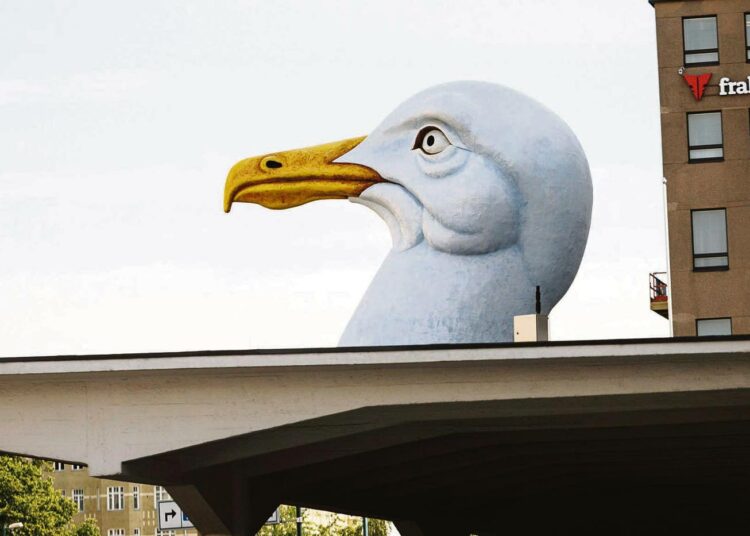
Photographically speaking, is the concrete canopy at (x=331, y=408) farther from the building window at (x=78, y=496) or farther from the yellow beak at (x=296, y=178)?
the building window at (x=78, y=496)

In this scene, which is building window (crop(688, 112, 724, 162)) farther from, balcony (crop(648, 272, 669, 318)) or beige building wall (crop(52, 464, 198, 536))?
beige building wall (crop(52, 464, 198, 536))

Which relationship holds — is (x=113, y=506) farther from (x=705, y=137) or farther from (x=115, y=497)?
(x=705, y=137)

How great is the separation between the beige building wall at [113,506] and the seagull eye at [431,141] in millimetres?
82864

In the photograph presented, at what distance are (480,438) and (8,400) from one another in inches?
224

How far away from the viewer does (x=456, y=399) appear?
13.1 m

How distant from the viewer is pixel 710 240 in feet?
140

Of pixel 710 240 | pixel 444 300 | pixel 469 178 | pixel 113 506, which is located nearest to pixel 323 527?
pixel 113 506

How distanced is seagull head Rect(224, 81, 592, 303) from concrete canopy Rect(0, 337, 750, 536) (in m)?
2.05

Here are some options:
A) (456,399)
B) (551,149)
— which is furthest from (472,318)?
(456,399)

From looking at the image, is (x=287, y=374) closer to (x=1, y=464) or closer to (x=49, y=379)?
(x=49, y=379)

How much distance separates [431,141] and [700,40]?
2644 cm

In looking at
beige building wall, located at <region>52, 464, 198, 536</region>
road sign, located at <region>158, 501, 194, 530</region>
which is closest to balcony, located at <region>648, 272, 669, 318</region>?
road sign, located at <region>158, 501, 194, 530</region>

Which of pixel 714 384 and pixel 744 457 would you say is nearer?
pixel 714 384

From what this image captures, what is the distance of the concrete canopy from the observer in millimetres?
12906
